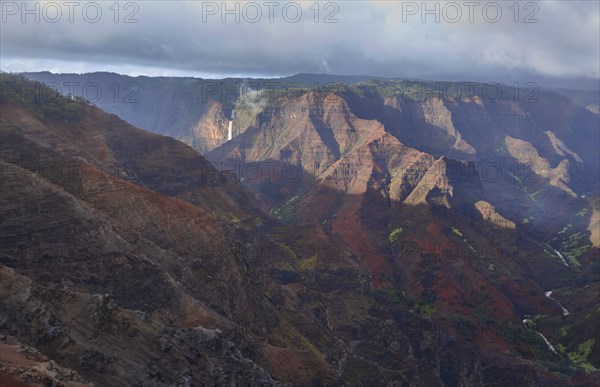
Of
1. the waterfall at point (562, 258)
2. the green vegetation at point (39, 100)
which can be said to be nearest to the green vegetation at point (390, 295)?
the green vegetation at point (39, 100)

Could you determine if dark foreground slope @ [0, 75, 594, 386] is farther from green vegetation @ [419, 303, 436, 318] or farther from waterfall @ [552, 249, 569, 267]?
waterfall @ [552, 249, 569, 267]

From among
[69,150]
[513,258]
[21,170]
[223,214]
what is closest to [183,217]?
[21,170]

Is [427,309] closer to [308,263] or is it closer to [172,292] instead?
[308,263]

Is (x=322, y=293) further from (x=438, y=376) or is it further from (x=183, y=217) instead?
(x=183, y=217)

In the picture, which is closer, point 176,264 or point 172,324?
point 172,324

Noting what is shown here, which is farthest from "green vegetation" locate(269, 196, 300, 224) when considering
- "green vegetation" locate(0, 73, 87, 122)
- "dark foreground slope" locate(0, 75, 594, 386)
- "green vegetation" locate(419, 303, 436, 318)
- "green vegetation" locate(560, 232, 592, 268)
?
"green vegetation" locate(560, 232, 592, 268)

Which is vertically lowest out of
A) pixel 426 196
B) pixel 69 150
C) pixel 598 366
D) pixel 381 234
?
pixel 598 366
